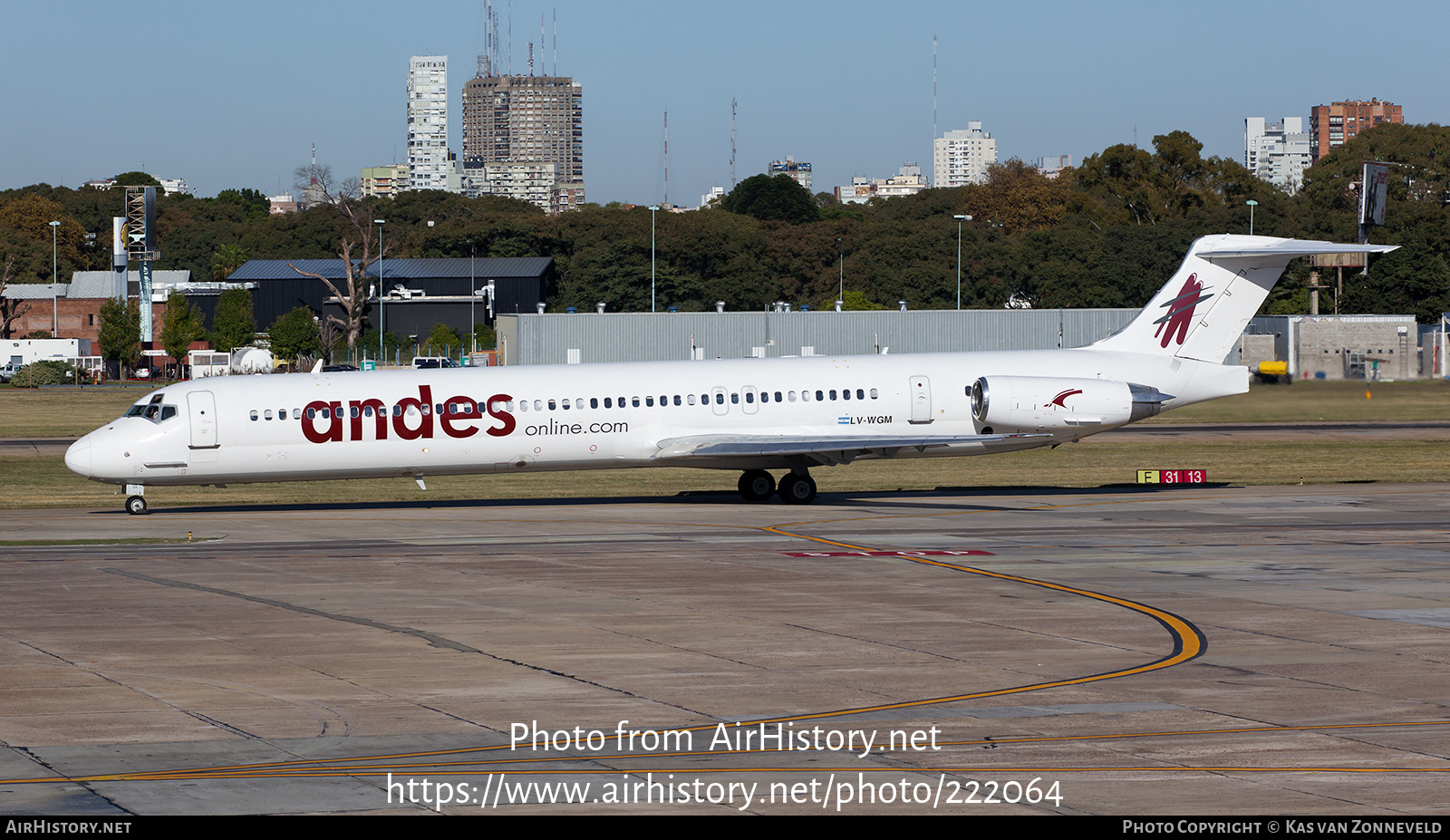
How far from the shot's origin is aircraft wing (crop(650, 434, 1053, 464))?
3438 centimetres

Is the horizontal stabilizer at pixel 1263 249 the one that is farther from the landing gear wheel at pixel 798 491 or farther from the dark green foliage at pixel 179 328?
the dark green foliage at pixel 179 328

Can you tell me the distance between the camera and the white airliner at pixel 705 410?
111 feet

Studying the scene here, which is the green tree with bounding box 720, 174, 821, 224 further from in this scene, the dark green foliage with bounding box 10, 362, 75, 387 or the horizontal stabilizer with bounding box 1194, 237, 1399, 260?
the horizontal stabilizer with bounding box 1194, 237, 1399, 260

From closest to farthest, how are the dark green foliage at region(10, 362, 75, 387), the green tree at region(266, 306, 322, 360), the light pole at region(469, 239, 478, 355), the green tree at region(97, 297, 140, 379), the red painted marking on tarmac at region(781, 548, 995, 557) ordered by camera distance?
1. the red painted marking on tarmac at region(781, 548, 995, 557)
2. the dark green foliage at region(10, 362, 75, 387)
3. the light pole at region(469, 239, 478, 355)
4. the green tree at region(266, 306, 322, 360)
5. the green tree at region(97, 297, 140, 379)

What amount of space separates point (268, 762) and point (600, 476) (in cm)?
3383

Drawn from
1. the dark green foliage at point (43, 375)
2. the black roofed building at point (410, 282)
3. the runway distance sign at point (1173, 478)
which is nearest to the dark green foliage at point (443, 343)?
the black roofed building at point (410, 282)

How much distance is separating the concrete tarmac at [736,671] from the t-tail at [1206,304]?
28.1ft

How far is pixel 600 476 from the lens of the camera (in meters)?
45.8

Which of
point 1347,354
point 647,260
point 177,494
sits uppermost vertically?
point 647,260

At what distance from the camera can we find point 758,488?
37.0m

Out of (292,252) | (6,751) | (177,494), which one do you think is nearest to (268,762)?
(6,751)

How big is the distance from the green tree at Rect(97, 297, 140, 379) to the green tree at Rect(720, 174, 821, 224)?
78715mm

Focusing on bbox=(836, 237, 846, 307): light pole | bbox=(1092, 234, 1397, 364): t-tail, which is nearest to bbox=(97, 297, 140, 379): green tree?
bbox=(836, 237, 846, 307): light pole
